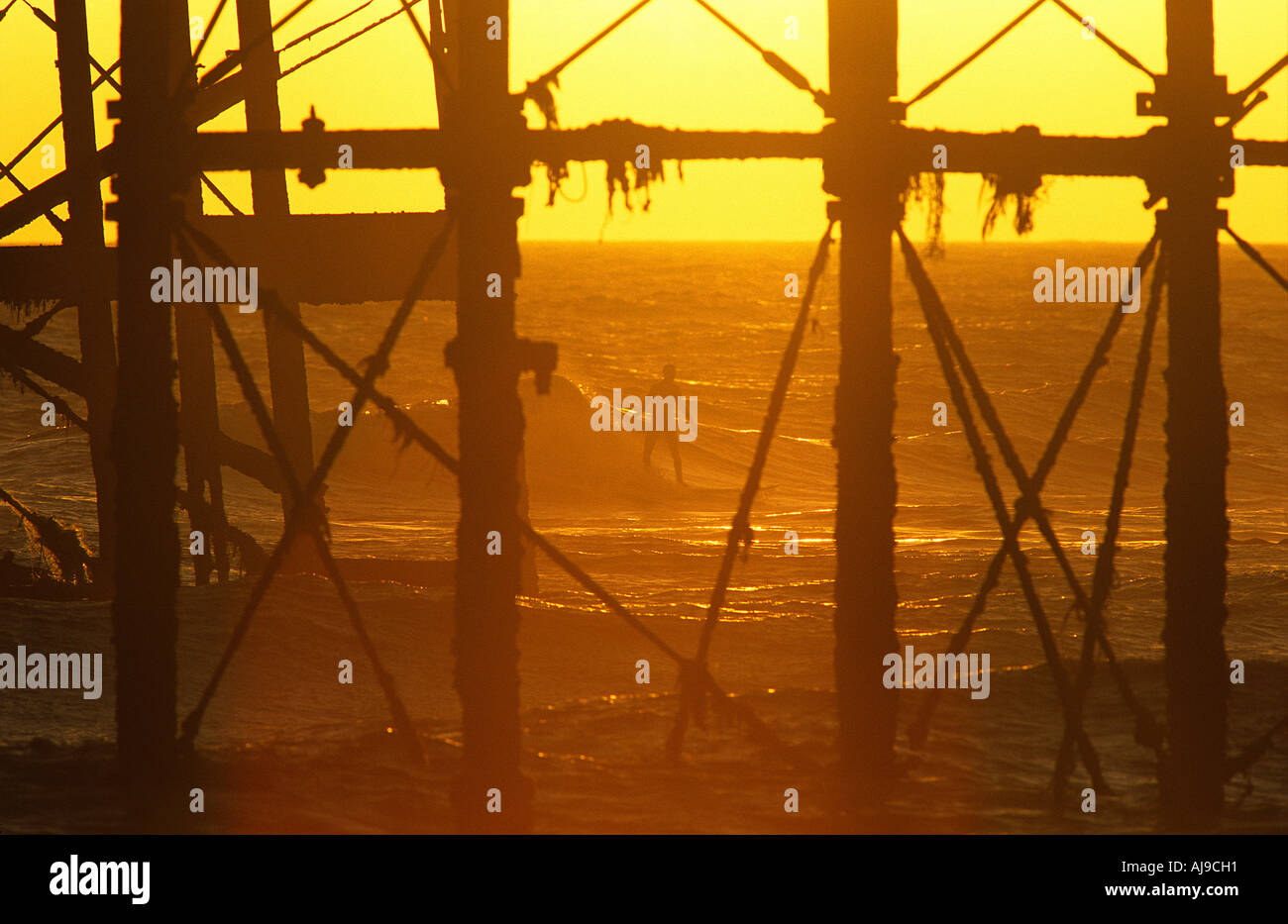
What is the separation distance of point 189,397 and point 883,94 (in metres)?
8.14

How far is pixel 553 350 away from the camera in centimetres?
667

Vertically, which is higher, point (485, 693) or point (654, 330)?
point (654, 330)

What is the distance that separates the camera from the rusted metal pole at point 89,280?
1181 cm

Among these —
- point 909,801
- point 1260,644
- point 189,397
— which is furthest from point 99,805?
point 1260,644

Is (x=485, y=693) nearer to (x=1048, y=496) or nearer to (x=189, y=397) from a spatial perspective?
(x=189, y=397)

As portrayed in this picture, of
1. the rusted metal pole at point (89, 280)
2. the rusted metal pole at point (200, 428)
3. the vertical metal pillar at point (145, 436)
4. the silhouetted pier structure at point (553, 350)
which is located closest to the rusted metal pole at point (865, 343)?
the silhouetted pier structure at point (553, 350)

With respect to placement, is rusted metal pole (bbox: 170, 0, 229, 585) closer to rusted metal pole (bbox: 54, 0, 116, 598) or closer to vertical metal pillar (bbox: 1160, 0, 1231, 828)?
rusted metal pole (bbox: 54, 0, 116, 598)

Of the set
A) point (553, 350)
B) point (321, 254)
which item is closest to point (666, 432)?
point (321, 254)

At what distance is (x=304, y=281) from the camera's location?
1147 cm

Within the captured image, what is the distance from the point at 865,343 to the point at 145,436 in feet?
10.5

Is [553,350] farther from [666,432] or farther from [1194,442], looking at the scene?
[666,432]

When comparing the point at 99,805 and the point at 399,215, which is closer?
the point at 99,805
